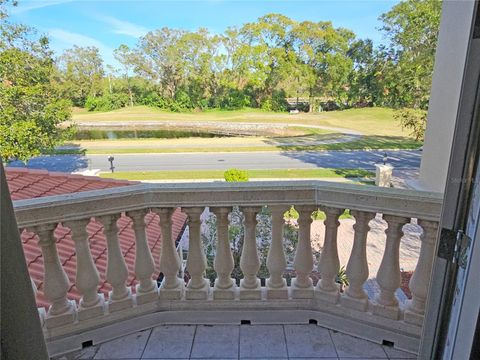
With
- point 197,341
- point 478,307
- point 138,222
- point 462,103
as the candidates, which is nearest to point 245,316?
point 197,341

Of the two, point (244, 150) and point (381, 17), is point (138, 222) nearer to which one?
point (381, 17)

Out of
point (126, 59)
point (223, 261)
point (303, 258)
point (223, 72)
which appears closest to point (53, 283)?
point (223, 261)

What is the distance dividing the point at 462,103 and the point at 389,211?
624 mm

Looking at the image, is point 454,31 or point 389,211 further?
point 454,31

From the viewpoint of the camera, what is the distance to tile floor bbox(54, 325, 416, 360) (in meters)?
1.39

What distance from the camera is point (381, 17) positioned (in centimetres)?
764

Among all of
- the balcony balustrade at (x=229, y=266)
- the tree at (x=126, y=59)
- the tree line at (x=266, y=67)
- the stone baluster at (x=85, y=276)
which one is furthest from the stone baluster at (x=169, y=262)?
the tree at (x=126, y=59)

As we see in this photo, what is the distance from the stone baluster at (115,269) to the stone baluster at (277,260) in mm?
713

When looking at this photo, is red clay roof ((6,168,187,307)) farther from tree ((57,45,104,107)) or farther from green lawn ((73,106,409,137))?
green lawn ((73,106,409,137))

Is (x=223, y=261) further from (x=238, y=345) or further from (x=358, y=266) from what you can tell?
(x=358, y=266)

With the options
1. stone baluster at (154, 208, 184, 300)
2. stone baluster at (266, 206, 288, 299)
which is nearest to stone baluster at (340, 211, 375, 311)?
stone baluster at (266, 206, 288, 299)

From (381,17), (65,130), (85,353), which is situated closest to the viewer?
(85,353)

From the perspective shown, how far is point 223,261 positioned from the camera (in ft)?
4.99

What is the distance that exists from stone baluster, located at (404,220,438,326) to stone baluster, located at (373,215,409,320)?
6 centimetres
